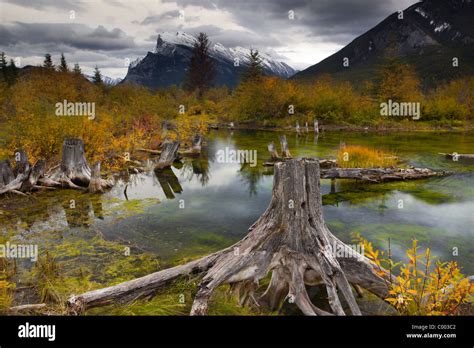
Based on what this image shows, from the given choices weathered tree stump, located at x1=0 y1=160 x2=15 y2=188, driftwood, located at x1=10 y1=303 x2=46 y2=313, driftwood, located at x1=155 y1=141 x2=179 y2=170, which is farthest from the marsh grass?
driftwood, located at x1=10 y1=303 x2=46 y2=313

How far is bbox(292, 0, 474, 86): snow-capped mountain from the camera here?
339 feet

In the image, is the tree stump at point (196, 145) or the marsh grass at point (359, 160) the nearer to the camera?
the marsh grass at point (359, 160)

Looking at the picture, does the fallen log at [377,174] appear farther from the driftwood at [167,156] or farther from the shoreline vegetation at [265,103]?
the shoreline vegetation at [265,103]

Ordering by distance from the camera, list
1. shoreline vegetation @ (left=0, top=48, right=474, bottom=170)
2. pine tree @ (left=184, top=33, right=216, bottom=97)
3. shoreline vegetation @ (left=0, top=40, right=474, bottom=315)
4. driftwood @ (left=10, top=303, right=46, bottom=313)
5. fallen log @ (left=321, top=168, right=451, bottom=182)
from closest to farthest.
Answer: driftwood @ (left=10, top=303, right=46, bottom=313)
shoreline vegetation @ (left=0, top=40, right=474, bottom=315)
fallen log @ (left=321, top=168, right=451, bottom=182)
shoreline vegetation @ (left=0, top=48, right=474, bottom=170)
pine tree @ (left=184, top=33, right=216, bottom=97)

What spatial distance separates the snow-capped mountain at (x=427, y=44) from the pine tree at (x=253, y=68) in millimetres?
37962

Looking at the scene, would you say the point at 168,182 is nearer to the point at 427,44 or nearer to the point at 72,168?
the point at 72,168

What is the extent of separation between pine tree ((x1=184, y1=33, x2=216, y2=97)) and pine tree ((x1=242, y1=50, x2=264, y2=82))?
2210 centimetres

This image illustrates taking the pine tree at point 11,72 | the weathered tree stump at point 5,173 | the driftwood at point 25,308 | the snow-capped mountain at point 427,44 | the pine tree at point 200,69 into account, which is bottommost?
the driftwood at point 25,308

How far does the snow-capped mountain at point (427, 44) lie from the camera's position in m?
103

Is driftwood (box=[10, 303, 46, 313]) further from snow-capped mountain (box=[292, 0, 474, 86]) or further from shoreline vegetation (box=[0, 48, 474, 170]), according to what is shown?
snow-capped mountain (box=[292, 0, 474, 86])

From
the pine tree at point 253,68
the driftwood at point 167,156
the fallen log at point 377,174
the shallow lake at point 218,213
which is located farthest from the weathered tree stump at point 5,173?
the pine tree at point 253,68

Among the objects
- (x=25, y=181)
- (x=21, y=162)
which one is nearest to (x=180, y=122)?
(x=21, y=162)

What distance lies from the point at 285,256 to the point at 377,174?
11734mm
